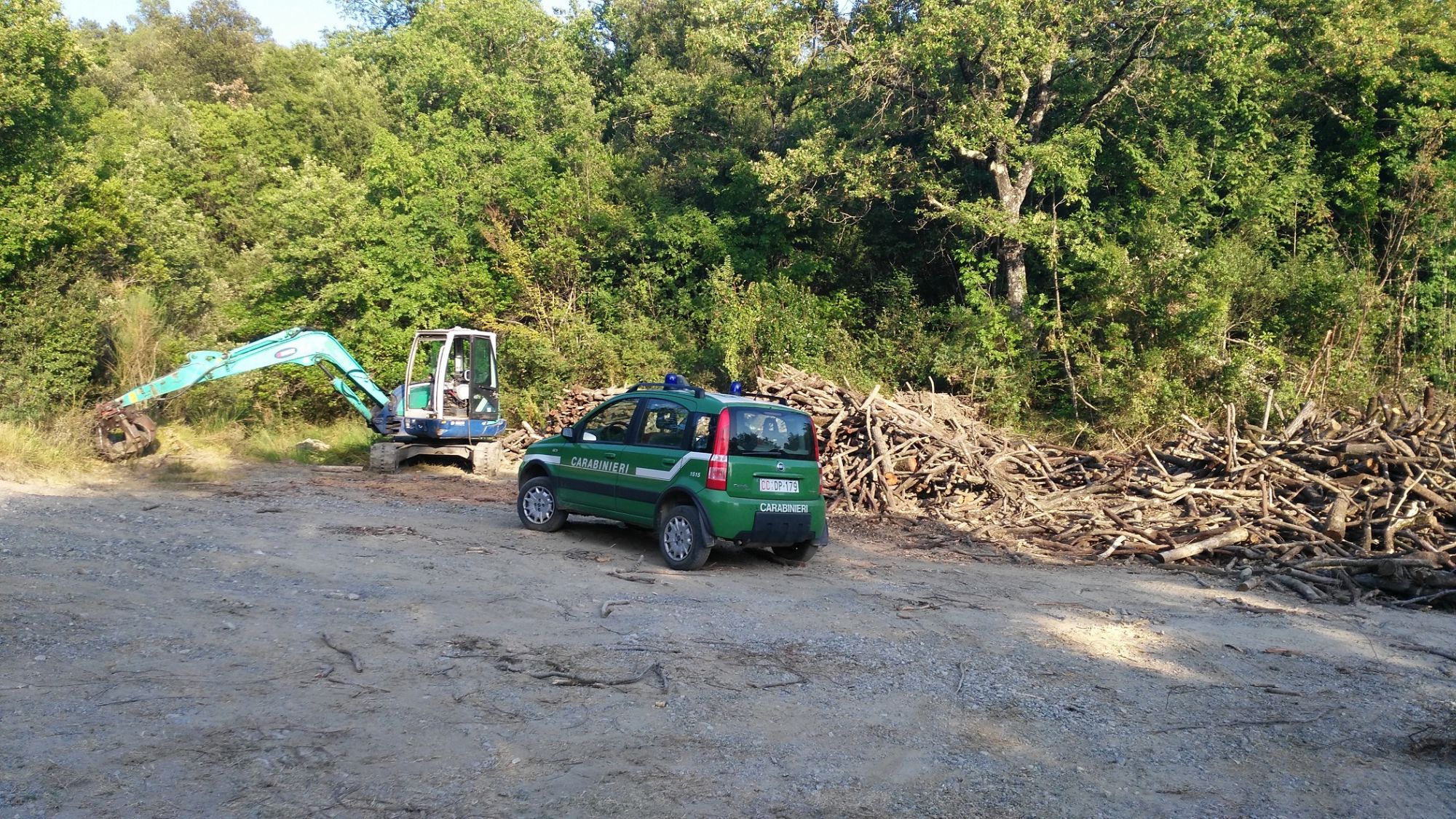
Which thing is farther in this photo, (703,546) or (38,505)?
(38,505)

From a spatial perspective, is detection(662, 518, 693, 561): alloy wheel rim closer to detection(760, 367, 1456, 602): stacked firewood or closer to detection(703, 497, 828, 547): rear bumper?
detection(703, 497, 828, 547): rear bumper

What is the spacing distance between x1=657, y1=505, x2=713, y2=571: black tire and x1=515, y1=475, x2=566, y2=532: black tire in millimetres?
2153

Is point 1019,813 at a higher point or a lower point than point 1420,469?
lower

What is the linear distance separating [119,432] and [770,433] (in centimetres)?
1379

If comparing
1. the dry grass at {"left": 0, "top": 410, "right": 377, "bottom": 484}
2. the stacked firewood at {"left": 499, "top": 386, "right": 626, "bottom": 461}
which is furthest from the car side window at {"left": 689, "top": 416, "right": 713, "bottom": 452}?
the stacked firewood at {"left": 499, "top": 386, "right": 626, "bottom": 461}

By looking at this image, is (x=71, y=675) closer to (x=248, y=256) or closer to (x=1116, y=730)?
(x=1116, y=730)

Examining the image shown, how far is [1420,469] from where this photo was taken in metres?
12.8

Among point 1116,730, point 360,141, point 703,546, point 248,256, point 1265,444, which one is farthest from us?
point 360,141

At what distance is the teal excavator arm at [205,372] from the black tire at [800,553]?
11.8 metres

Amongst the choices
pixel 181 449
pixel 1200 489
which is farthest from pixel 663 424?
pixel 181 449

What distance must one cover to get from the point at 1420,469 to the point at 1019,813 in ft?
35.5

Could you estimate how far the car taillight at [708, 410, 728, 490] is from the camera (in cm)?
1032

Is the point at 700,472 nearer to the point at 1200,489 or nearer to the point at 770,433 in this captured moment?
the point at 770,433

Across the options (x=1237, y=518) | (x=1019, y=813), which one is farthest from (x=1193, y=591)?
(x=1019, y=813)
